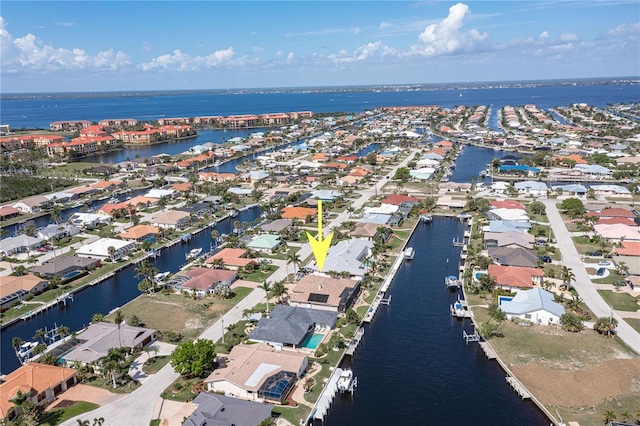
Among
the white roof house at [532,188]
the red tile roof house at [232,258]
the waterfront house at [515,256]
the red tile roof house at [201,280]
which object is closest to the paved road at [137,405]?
the red tile roof house at [201,280]

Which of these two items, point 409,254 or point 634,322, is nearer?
point 634,322

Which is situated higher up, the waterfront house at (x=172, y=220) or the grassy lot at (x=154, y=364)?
the waterfront house at (x=172, y=220)

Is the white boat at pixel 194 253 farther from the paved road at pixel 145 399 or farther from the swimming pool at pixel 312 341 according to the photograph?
the swimming pool at pixel 312 341

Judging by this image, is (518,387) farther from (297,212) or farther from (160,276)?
(297,212)

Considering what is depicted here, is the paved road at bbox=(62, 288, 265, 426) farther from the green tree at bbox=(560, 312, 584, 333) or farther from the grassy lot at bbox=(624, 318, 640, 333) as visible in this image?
the grassy lot at bbox=(624, 318, 640, 333)


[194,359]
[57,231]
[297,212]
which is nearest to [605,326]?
[194,359]

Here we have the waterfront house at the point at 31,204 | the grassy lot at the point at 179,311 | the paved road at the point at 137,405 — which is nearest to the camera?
the paved road at the point at 137,405

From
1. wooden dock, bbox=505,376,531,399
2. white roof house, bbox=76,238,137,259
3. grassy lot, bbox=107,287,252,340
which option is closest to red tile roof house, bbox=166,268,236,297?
grassy lot, bbox=107,287,252,340
